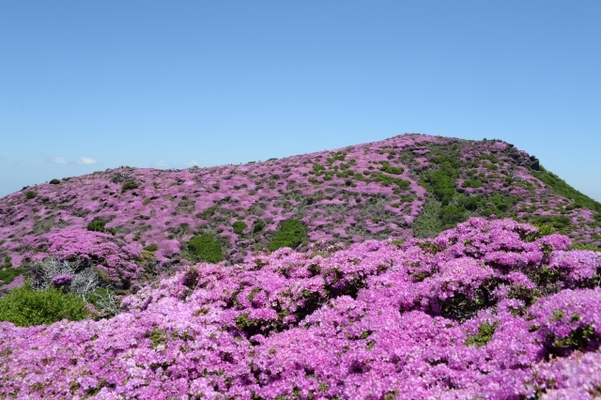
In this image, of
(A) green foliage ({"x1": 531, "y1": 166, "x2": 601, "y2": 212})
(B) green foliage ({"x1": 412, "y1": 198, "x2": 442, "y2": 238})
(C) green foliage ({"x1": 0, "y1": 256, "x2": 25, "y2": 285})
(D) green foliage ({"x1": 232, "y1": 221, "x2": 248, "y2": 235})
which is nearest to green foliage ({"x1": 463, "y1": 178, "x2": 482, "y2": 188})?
(B) green foliage ({"x1": 412, "y1": 198, "x2": 442, "y2": 238})

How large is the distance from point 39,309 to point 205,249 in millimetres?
15360

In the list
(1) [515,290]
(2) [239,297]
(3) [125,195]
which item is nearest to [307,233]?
(3) [125,195]

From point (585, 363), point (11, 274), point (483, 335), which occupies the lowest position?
point (11, 274)

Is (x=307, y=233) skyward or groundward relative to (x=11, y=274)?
skyward

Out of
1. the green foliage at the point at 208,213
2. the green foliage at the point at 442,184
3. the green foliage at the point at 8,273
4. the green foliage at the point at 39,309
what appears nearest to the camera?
the green foliage at the point at 39,309

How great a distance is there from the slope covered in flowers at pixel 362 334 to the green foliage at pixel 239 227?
20.1 m

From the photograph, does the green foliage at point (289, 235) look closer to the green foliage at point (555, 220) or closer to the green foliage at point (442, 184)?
the green foliage at point (442, 184)

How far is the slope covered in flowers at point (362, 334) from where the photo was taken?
622 centimetres

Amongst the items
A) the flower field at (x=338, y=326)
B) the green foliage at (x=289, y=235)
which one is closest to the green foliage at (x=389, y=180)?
the green foliage at (x=289, y=235)

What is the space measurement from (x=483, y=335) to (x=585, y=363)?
2.58 metres

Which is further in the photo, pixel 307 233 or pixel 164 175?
pixel 164 175

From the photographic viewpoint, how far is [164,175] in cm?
4566

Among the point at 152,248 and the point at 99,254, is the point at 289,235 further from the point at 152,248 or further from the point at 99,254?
the point at 99,254

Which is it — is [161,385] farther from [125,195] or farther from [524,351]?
[125,195]
